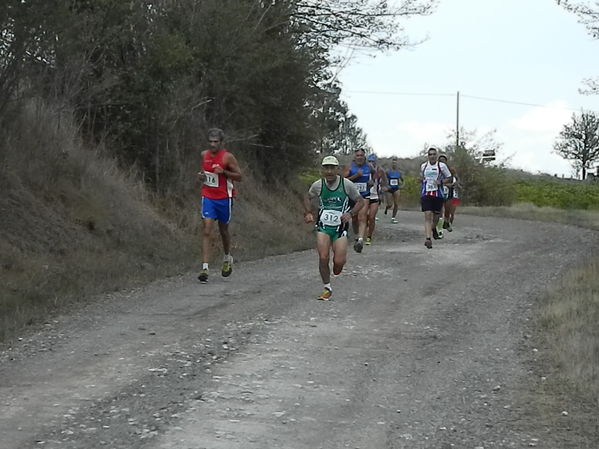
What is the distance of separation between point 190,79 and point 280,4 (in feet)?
15.7

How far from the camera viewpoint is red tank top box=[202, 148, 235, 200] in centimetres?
1331

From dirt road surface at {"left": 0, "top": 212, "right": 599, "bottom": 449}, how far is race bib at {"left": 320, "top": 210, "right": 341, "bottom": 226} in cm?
92

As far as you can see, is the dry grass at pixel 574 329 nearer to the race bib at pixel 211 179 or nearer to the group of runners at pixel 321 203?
the group of runners at pixel 321 203

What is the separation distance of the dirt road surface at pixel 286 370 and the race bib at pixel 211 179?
133cm

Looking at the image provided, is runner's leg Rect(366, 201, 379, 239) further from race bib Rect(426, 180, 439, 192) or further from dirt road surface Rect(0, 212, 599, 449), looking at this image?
dirt road surface Rect(0, 212, 599, 449)

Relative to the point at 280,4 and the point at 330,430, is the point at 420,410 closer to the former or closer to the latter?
the point at 330,430

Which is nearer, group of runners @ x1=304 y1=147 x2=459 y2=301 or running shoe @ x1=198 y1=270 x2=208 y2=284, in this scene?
group of runners @ x1=304 y1=147 x2=459 y2=301

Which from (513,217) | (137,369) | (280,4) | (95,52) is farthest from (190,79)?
(513,217)

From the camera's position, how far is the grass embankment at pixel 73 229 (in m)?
12.2

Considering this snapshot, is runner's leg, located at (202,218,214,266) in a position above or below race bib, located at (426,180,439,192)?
below

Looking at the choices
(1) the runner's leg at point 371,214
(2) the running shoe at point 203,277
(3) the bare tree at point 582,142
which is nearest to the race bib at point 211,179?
(2) the running shoe at point 203,277

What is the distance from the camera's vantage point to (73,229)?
583 inches

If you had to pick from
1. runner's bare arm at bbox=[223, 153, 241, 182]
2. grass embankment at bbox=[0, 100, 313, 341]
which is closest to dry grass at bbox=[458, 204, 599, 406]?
runner's bare arm at bbox=[223, 153, 241, 182]

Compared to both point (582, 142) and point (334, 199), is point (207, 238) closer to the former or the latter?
point (334, 199)
